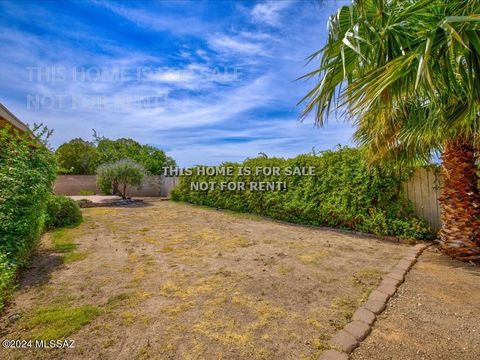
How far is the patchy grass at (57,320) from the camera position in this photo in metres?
2.26

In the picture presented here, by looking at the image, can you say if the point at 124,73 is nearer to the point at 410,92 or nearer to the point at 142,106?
the point at 142,106

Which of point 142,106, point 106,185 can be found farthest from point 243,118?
point 106,185

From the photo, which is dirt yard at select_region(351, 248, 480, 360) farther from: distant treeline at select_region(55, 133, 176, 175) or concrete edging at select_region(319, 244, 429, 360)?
distant treeline at select_region(55, 133, 176, 175)

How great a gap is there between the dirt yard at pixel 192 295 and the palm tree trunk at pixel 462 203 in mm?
924

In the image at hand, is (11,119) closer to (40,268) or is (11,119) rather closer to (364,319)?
(40,268)

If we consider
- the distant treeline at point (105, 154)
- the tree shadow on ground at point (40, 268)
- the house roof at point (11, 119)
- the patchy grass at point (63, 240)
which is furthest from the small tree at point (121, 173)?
the tree shadow on ground at point (40, 268)

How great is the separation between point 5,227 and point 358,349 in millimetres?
4387

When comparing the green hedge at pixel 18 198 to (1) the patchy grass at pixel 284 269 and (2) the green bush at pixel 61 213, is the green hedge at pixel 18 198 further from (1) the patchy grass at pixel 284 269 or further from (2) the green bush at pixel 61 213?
(1) the patchy grass at pixel 284 269

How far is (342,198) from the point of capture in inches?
276

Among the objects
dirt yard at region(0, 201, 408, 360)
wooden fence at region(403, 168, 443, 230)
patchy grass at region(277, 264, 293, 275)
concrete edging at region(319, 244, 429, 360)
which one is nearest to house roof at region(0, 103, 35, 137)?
dirt yard at region(0, 201, 408, 360)

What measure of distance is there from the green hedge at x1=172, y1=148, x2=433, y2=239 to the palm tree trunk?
4.57ft

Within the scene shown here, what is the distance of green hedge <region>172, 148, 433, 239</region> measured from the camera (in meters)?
6.26

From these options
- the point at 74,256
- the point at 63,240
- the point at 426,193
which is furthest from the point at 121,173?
the point at 426,193

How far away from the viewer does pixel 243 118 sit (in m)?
13.7
